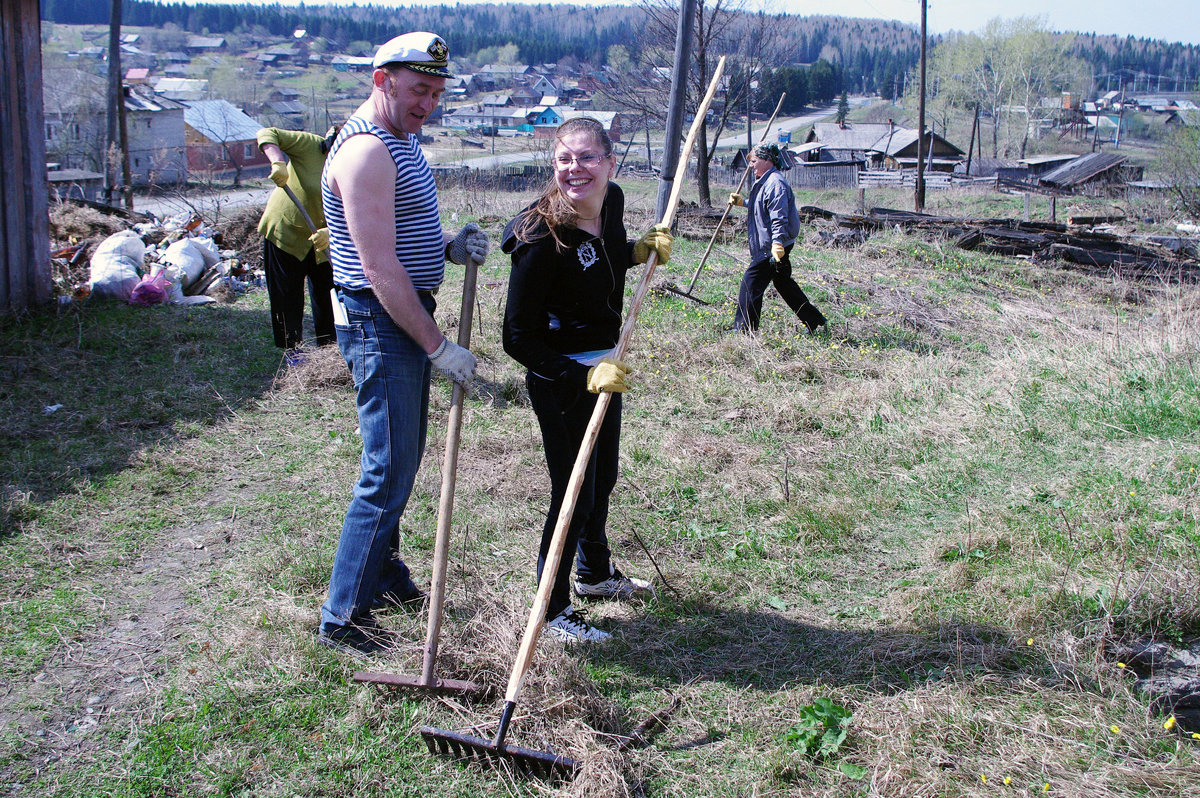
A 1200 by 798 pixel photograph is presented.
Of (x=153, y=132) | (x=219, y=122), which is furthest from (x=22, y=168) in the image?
(x=153, y=132)

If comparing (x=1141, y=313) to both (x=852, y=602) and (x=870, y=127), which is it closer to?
(x=852, y=602)

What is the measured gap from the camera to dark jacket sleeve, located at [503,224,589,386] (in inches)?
99.5

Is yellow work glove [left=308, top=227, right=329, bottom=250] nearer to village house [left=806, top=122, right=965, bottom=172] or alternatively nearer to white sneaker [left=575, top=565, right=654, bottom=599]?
white sneaker [left=575, top=565, right=654, bottom=599]

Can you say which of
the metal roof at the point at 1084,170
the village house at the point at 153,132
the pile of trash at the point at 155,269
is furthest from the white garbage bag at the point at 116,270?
the metal roof at the point at 1084,170

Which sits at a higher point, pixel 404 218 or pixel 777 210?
pixel 777 210

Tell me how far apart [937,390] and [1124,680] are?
340cm

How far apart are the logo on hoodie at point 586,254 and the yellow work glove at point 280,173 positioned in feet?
11.6

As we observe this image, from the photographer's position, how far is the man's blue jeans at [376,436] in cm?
258

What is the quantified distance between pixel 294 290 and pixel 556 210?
3942mm

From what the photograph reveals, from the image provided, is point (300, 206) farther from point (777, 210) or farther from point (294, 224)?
point (777, 210)

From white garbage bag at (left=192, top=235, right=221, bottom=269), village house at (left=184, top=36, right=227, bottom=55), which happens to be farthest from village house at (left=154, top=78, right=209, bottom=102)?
white garbage bag at (left=192, top=235, right=221, bottom=269)

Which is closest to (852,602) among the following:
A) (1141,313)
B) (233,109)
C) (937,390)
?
(937,390)

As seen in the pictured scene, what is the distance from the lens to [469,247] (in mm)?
2686

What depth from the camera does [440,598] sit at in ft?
8.50
